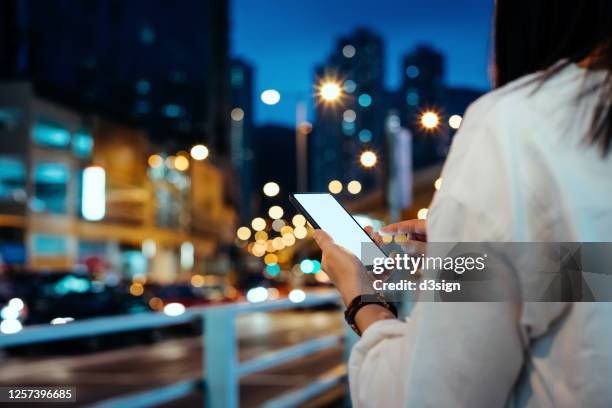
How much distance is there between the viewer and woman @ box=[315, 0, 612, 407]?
106 centimetres

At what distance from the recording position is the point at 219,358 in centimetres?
502

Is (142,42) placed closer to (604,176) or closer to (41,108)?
(41,108)

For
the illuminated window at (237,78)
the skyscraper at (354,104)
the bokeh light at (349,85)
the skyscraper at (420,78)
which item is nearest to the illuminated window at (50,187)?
the illuminated window at (237,78)

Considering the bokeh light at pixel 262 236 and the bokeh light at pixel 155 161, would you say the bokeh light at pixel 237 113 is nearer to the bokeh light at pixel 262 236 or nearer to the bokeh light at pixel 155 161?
the bokeh light at pixel 155 161

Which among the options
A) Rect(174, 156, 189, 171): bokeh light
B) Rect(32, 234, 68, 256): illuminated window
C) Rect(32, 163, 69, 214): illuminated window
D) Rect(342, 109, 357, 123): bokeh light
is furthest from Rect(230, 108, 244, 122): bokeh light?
Rect(174, 156, 189, 171): bokeh light

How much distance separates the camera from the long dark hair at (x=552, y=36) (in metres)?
1.19

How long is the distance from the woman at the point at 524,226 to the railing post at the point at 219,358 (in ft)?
12.8

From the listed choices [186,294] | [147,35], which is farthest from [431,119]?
[147,35]

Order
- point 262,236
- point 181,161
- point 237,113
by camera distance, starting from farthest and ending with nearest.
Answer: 1. point 262,236
2. point 181,161
3. point 237,113

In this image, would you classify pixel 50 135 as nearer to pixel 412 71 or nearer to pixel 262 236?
pixel 262 236

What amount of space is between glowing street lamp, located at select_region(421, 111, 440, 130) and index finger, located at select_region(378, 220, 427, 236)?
914 millimetres

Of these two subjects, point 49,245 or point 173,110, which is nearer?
point 49,245

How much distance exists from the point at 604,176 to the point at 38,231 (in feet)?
127

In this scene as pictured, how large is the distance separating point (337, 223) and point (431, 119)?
1066 millimetres
